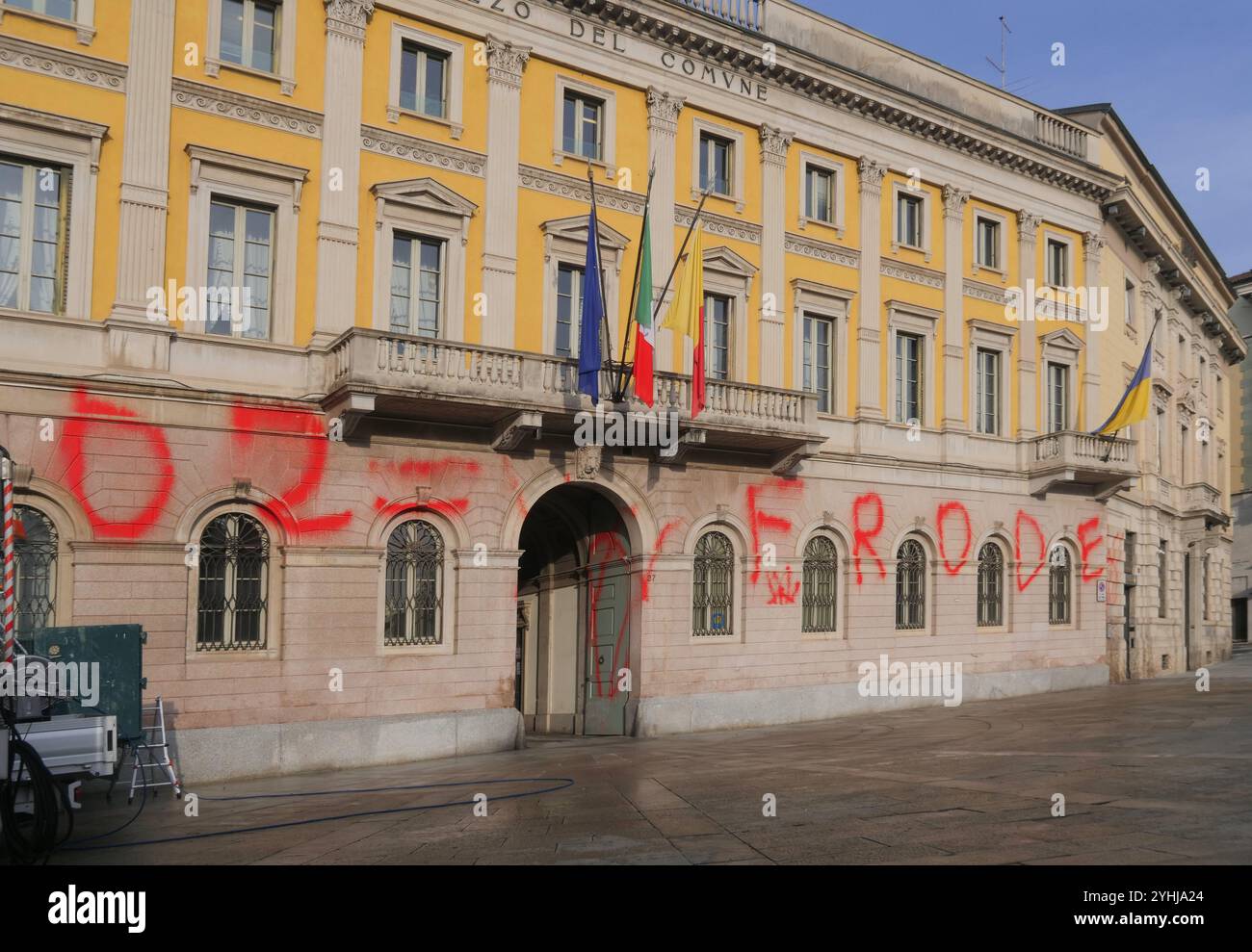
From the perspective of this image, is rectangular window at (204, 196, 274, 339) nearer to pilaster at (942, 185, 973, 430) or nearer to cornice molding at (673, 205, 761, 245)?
cornice molding at (673, 205, 761, 245)

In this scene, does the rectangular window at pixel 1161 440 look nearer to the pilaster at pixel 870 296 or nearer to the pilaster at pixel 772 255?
the pilaster at pixel 870 296

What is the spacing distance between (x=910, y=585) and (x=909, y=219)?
29.7ft

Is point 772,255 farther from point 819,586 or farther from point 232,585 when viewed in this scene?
point 232,585

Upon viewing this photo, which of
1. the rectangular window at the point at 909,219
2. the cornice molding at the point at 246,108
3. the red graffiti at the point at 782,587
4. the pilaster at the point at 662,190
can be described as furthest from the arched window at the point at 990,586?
the cornice molding at the point at 246,108

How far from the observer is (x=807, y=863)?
33.5 feet

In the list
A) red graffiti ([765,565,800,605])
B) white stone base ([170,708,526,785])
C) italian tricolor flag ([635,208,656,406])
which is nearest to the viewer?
white stone base ([170,708,526,785])

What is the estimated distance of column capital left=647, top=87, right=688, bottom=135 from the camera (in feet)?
78.9

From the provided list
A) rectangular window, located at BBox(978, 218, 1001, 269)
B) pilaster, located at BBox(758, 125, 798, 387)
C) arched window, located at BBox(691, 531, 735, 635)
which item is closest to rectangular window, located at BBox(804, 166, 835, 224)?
pilaster, located at BBox(758, 125, 798, 387)

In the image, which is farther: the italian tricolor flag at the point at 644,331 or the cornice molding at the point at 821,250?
the cornice molding at the point at 821,250

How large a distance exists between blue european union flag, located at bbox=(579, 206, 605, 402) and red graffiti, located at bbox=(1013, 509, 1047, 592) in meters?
14.1

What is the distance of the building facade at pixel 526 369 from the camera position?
17.9 m

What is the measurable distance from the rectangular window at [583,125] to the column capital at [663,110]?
1090 mm

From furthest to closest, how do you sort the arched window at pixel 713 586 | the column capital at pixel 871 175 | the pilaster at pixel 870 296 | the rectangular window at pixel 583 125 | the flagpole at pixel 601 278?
the column capital at pixel 871 175
the pilaster at pixel 870 296
the arched window at pixel 713 586
the rectangular window at pixel 583 125
the flagpole at pixel 601 278

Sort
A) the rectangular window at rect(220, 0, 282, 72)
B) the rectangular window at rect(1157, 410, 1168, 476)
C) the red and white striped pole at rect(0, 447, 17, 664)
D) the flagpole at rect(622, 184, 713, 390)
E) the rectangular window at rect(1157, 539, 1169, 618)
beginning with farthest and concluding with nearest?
1. the rectangular window at rect(1157, 410, 1168, 476)
2. the rectangular window at rect(1157, 539, 1169, 618)
3. the flagpole at rect(622, 184, 713, 390)
4. the rectangular window at rect(220, 0, 282, 72)
5. the red and white striped pole at rect(0, 447, 17, 664)
